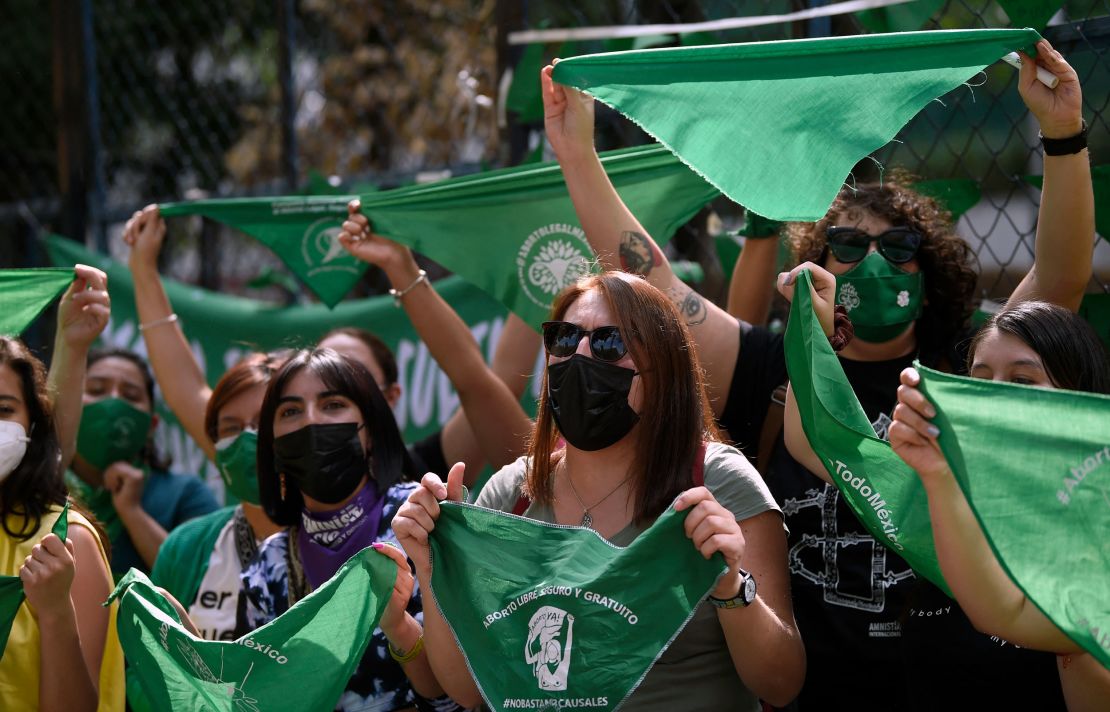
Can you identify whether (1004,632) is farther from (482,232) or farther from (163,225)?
(163,225)

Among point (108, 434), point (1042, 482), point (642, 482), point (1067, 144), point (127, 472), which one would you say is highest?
point (1067, 144)

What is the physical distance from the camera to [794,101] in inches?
105

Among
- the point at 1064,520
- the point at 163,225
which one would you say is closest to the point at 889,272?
the point at 1064,520

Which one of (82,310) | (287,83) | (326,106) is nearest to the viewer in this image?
(82,310)

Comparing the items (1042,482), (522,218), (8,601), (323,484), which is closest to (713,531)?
(1042,482)

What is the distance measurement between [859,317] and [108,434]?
8.44 feet

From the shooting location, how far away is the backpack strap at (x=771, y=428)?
9.79 feet

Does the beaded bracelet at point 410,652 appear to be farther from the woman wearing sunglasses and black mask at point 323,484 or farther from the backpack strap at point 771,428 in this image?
the backpack strap at point 771,428

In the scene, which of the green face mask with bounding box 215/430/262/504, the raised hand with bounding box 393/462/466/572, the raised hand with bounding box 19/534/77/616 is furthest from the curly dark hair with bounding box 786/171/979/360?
the raised hand with bounding box 19/534/77/616

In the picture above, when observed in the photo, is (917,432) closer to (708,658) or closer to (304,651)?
(708,658)

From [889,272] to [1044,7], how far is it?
85 centimetres

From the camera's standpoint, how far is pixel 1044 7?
3244 millimetres

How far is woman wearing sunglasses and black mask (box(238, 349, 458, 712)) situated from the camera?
3092mm

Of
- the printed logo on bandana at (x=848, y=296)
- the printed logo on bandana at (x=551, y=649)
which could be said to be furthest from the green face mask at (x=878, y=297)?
the printed logo on bandana at (x=551, y=649)
